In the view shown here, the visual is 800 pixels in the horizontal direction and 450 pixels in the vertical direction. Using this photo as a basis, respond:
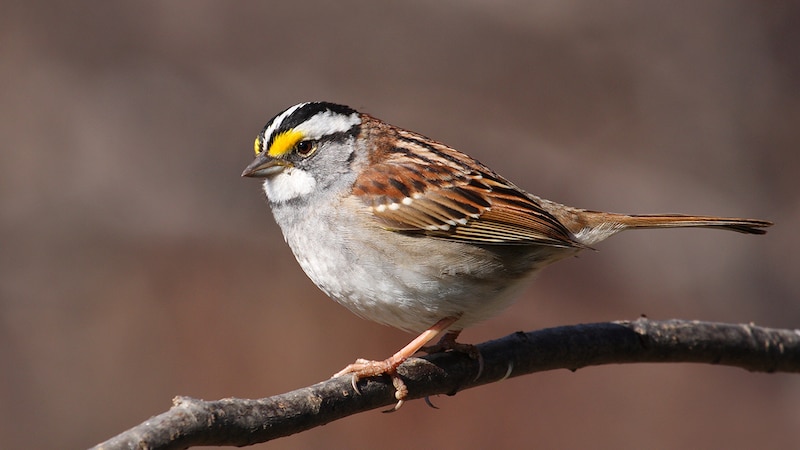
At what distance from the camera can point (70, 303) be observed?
7496mm

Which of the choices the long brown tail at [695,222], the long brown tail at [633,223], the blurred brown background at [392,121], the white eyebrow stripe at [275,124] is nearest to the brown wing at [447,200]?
the long brown tail at [633,223]

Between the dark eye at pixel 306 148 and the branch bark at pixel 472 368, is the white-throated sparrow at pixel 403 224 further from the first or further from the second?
the branch bark at pixel 472 368

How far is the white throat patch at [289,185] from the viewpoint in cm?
393

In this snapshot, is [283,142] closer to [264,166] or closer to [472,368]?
[264,166]

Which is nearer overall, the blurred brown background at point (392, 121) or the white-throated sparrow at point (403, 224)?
the white-throated sparrow at point (403, 224)

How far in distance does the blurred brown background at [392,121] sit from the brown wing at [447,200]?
2.97m

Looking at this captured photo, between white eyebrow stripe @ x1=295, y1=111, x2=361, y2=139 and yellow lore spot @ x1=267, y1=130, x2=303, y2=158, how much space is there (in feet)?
0.09

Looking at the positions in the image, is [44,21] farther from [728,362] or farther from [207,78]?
[728,362]

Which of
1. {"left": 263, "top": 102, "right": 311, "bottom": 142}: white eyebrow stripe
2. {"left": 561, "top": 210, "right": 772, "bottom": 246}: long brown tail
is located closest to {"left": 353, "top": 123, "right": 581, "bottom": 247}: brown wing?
{"left": 561, "top": 210, "right": 772, "bottom": 246}: long brown tail

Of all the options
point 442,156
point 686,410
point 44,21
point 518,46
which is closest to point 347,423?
point 686,410

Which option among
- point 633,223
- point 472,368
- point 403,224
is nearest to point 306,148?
point 403,224

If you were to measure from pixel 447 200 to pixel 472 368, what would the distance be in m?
0.77

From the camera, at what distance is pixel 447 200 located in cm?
403

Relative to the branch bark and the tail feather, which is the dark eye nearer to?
the branch bark
